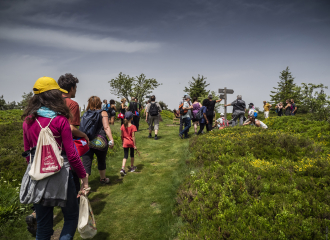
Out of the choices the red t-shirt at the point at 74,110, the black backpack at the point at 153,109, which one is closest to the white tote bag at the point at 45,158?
the red t-shirt at the point at 74,110

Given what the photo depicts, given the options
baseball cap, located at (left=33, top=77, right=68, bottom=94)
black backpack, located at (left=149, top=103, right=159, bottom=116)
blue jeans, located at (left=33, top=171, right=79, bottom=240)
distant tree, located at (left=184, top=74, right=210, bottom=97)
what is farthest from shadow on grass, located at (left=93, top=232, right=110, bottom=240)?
distant tree, located at (left=184, top=74, right=210, bottom=97)

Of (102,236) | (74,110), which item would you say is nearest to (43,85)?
(74,110)

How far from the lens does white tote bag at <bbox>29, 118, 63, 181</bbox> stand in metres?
2.01

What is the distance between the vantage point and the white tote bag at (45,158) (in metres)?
2.01

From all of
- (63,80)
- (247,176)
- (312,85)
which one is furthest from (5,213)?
(312,85)

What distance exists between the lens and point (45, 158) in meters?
2.04

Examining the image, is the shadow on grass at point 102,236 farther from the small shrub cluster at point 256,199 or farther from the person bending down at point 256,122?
the person bending down at point 256,122

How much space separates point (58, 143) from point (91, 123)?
7.22ft

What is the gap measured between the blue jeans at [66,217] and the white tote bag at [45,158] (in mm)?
246

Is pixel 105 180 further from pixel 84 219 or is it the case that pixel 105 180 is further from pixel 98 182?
pixel 84 219

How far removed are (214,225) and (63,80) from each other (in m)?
3.24

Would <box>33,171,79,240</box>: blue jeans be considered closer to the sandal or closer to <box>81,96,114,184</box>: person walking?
<box>81,96,114,184</box>: person walking

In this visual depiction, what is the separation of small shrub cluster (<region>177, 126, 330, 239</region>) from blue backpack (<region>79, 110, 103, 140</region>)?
2.23 metres

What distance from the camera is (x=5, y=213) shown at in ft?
12.8
